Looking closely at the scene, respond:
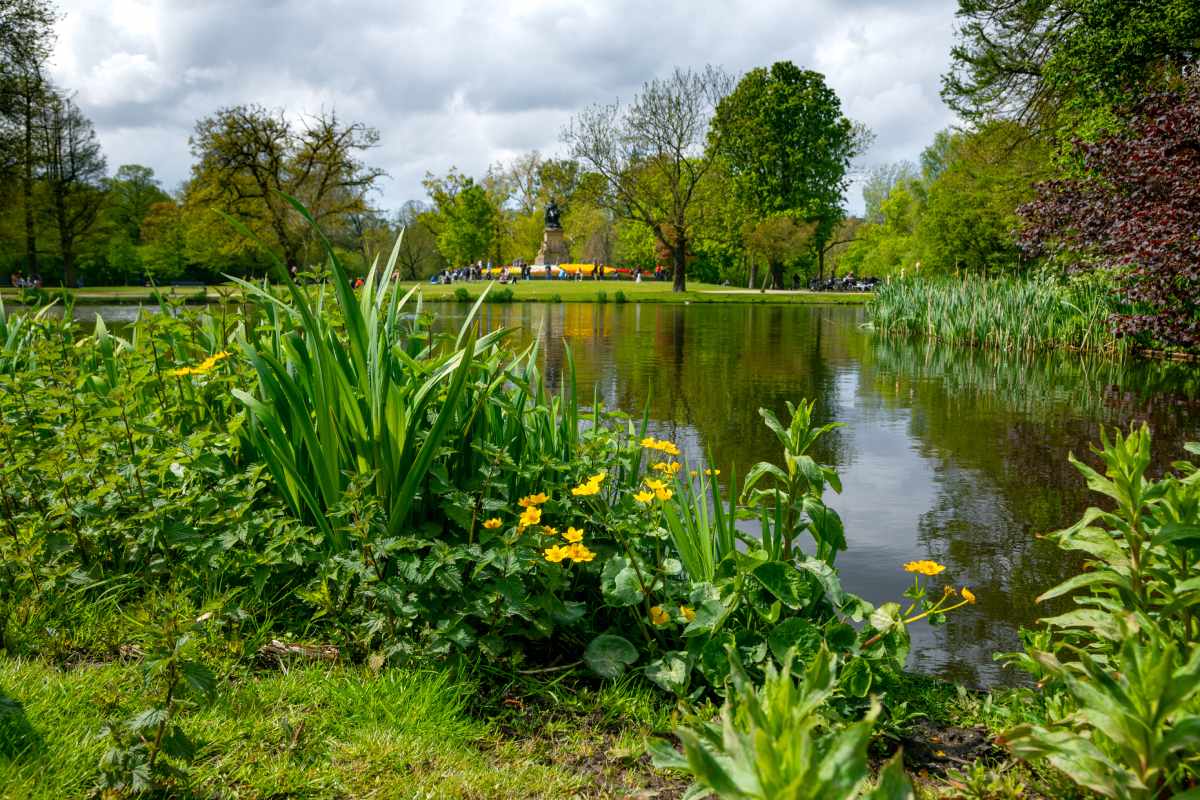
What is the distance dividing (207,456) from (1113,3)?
20.5 m

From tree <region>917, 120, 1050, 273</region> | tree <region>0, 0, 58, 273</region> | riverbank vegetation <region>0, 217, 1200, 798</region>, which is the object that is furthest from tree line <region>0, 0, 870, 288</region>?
riverbank vegetation <region>0, 217, 1200, 798</region>

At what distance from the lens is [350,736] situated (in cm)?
196

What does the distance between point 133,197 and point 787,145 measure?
44736 mm

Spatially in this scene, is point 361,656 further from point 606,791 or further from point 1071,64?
point 1071,64

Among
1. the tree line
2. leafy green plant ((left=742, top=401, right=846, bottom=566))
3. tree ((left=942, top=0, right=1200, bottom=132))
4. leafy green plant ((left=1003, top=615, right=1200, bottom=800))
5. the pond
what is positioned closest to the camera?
leafy green plant ((left=1003, top=615, right=1200, bottom=800))

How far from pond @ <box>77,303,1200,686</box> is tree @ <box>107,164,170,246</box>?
5100cm

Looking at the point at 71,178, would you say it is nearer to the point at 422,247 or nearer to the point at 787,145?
the point at 422,247

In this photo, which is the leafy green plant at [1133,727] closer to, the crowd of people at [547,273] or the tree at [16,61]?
the tree at [16,61]

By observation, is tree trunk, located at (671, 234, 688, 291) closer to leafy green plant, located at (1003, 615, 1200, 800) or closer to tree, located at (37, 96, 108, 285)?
tree, located at (37, 96, 108, 285)

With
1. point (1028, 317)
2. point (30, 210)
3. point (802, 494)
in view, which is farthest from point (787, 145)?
point (802, 494)

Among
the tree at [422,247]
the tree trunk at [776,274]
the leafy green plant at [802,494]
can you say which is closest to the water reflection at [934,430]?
the leafy green plant at [802,494]

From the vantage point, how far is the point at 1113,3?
56.2 ft

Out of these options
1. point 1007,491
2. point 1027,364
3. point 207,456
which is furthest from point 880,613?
point 1027,364

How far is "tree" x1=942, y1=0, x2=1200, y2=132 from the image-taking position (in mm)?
16781
